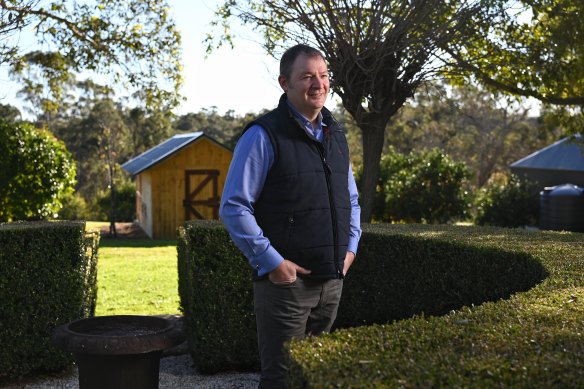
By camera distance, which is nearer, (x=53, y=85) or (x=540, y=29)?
(x=540, y=29)

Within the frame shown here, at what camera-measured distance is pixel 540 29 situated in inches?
520

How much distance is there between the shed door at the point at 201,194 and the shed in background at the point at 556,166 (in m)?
11.4

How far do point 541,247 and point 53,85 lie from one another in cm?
1423

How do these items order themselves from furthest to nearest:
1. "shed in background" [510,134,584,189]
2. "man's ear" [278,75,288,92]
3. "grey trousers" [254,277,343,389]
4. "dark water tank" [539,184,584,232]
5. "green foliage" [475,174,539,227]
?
"shed in background" [510,134,584,189]
"green foliage" [475,174,539,227]
"dark water tank" [539,184,584,232]
"man's ear" [278,75,288,92]
"grey trousers" [254,277,343,389]

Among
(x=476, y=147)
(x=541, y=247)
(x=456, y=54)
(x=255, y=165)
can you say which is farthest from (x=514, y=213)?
(x=476, y=147)

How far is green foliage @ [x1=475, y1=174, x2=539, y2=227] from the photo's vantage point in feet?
74.0

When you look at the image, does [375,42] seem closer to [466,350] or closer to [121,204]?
[466,350]

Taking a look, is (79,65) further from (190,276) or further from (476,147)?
(476,147)

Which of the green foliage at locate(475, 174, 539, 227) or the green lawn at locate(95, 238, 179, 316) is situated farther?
the green foliage at locate(475, 174, 539, 227)

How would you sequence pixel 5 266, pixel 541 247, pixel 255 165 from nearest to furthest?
pixel 255 165
pixel 541 247
pixel 5 266

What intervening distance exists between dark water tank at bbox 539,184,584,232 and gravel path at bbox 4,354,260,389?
16.0 m

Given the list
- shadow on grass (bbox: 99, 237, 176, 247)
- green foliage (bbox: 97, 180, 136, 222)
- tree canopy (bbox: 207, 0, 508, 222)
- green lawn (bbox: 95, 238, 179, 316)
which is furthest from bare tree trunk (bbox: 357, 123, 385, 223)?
green foliage (bbox: 97, 180, 136, 222)

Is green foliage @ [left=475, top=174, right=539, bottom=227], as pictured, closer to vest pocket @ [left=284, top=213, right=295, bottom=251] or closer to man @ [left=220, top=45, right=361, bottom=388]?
man @ [left=220, top=45, right=361, bottom=388]

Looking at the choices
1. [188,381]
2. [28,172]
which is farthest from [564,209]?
[188,381]
